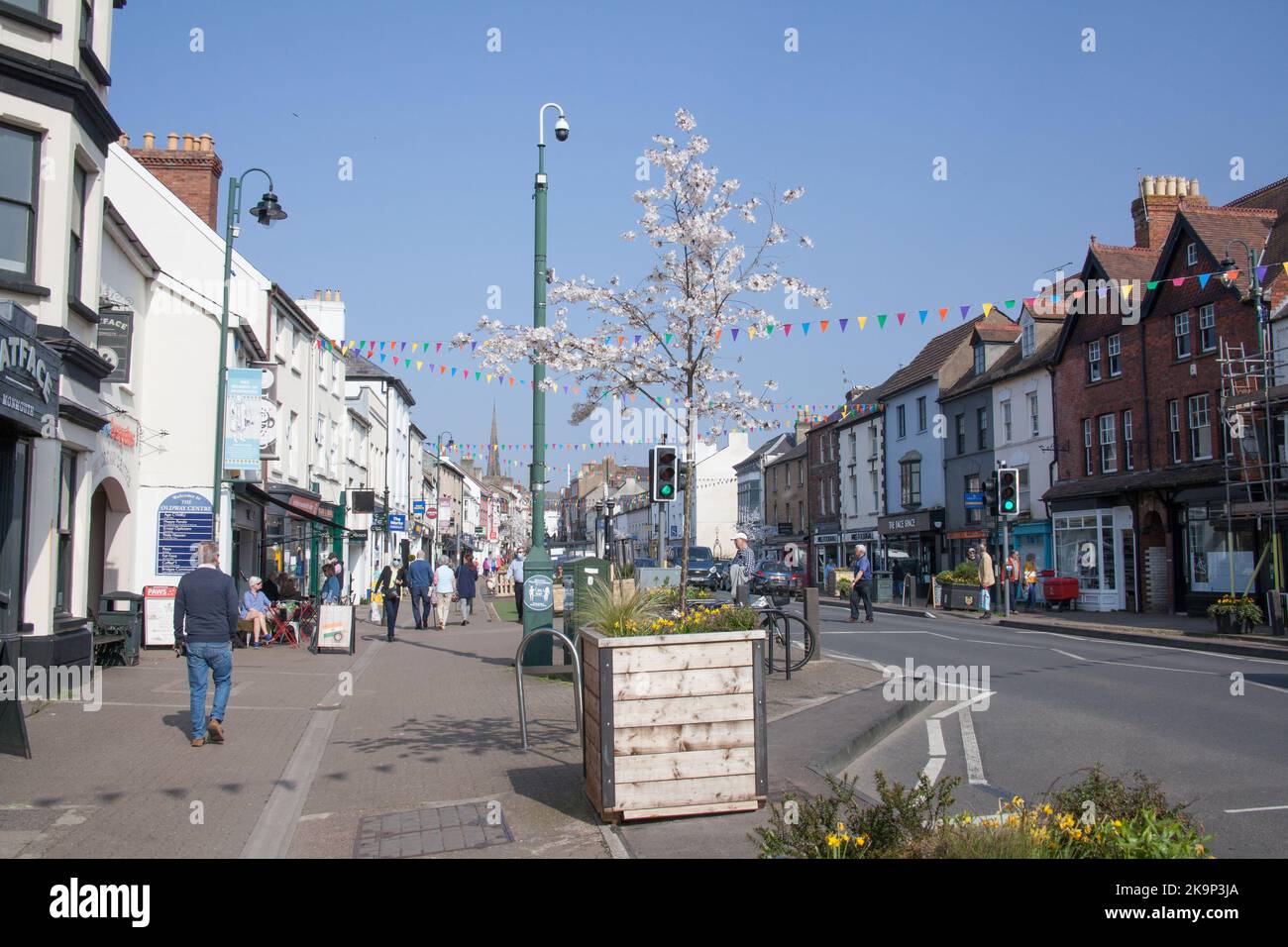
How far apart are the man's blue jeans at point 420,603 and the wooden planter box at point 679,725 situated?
19411mm

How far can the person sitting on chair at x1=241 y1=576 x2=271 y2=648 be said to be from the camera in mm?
20438

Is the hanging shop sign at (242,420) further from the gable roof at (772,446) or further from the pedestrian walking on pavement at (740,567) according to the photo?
the gable roof at (772,446)

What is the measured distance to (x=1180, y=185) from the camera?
33.9 meters

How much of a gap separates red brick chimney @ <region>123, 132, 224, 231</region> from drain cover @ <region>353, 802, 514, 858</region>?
22.0 metres

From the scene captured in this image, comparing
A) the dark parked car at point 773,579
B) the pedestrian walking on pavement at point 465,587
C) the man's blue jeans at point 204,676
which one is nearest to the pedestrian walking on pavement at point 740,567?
the man's blue jeans at point 204,676

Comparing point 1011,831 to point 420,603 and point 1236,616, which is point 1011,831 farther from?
point 420,603

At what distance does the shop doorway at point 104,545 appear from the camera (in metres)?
17.6

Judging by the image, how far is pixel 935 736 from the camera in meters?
9.57

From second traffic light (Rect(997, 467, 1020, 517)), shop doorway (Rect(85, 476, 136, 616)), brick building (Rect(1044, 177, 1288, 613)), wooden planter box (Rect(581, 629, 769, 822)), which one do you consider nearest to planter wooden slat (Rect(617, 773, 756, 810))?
wooden planter box (Rect(581, 629, 769, 822))

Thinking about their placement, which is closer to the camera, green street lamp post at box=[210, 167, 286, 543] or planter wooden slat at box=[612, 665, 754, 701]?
planter wooden slat at box=[612, 665, 754, 701]

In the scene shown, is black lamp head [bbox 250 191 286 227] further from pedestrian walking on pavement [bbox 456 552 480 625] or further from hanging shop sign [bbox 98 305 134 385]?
pedestrian walking on pavement [bbox 456 552 480 625]
